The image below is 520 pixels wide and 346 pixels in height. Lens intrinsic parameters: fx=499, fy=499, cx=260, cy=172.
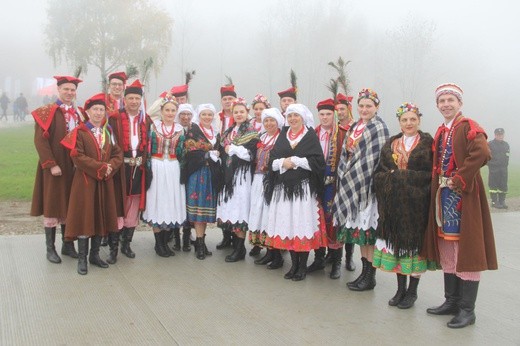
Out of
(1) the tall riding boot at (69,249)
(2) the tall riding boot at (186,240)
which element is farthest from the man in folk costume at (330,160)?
(1) the tall riding boot at (69,249)

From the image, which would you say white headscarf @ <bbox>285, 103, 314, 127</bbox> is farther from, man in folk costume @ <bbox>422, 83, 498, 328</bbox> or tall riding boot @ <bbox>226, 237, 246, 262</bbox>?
tall riding boot @ <bbox>226, 237, 246, 262</bbox>

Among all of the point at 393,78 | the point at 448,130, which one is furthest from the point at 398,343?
the point at 393,78

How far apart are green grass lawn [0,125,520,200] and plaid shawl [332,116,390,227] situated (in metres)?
7.05

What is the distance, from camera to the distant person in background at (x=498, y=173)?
1149 centimetres

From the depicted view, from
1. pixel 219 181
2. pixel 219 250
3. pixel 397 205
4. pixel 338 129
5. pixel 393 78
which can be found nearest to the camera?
pixel 397 205

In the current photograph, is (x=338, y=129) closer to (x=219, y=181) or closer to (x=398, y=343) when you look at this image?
(x=219, y=181)

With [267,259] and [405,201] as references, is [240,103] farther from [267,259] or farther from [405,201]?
[405,201]

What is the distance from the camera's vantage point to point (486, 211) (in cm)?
404

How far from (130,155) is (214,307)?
2.28 m

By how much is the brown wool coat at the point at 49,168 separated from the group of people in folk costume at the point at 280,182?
1cm

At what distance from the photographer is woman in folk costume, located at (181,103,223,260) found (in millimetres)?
5883

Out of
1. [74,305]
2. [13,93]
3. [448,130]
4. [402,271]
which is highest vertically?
[13,93]

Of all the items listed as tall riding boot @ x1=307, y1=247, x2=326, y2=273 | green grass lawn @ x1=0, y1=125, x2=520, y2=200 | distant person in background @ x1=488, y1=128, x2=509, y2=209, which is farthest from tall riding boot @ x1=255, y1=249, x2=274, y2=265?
distant person in background @ x1=488, y1=128, x2=509, y2=209

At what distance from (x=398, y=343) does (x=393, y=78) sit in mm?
33540
